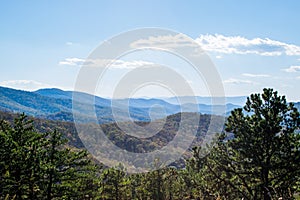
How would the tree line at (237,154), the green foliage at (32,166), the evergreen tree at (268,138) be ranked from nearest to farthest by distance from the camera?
the green foliage at (32,166) < the tree line at (237,154) < the evergreen tree at (268,138)

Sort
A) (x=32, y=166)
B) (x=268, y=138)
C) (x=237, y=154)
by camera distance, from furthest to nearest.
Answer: (x=237, y=154), (x=268, y=138), (x=32, y=166)

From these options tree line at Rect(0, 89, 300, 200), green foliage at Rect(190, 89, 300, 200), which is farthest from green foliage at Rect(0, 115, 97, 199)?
green foliage at Rect(190, 89, 300, 200)

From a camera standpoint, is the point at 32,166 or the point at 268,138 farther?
the point at 268,138

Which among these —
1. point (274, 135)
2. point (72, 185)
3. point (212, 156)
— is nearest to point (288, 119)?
point (274, 135)

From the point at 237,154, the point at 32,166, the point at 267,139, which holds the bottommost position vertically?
the point at 32,166

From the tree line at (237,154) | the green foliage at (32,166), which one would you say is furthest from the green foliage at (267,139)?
the green foliage at (32,166)

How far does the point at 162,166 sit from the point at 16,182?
33.1 meters

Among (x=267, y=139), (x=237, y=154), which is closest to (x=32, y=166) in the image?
(x=237, y=154)

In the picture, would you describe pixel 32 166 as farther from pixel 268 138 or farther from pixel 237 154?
pixel 268 138

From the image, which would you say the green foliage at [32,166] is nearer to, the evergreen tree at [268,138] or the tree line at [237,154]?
the tree line at [237,154]

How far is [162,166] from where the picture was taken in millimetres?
52781

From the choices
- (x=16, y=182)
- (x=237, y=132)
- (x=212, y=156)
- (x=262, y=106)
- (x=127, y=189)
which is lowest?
(x=127, y=189)

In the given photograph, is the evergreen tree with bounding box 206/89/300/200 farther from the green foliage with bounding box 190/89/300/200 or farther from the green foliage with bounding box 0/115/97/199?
the green foliage with bounding box 0/115/97/199

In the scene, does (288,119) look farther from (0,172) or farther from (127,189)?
(127,189)
